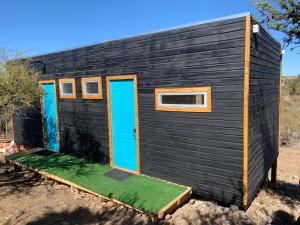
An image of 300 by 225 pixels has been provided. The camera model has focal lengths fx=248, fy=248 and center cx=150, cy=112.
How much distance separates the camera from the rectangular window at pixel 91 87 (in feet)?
22.6

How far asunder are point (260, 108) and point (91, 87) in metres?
4.55

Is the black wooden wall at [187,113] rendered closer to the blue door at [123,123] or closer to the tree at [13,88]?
the blue door at [123,123]

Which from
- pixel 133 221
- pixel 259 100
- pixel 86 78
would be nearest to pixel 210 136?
pixel 259 100

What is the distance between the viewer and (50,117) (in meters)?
8.84

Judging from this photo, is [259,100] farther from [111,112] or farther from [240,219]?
[111,112]

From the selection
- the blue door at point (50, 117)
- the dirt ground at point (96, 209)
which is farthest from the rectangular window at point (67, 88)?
the dirt ground at point (96, 209)

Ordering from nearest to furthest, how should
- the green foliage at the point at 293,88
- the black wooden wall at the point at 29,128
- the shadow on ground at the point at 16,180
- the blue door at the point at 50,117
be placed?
the shadow on ground at the point at 16,180, the blue door at the point at 50,117, the black wooden wall at the point at 29,128, the green foliage at the point at 293,88

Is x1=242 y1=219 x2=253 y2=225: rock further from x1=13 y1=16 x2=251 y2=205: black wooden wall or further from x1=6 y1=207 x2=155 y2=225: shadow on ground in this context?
x1=6 y1=207 x2=155 y2=225: shadow on ground

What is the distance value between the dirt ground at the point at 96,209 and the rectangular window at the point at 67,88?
2702mm

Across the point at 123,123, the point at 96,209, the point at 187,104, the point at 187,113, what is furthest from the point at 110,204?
the point at 187,104

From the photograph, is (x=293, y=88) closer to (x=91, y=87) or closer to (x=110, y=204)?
(x=91, y=87)

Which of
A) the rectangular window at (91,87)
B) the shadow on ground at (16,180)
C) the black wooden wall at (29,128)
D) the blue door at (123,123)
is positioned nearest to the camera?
the shadow on ground at (16,180)

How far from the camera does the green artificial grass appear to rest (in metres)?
4.94

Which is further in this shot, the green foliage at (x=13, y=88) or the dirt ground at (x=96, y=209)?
the green foliage at (x=13, y=88)
